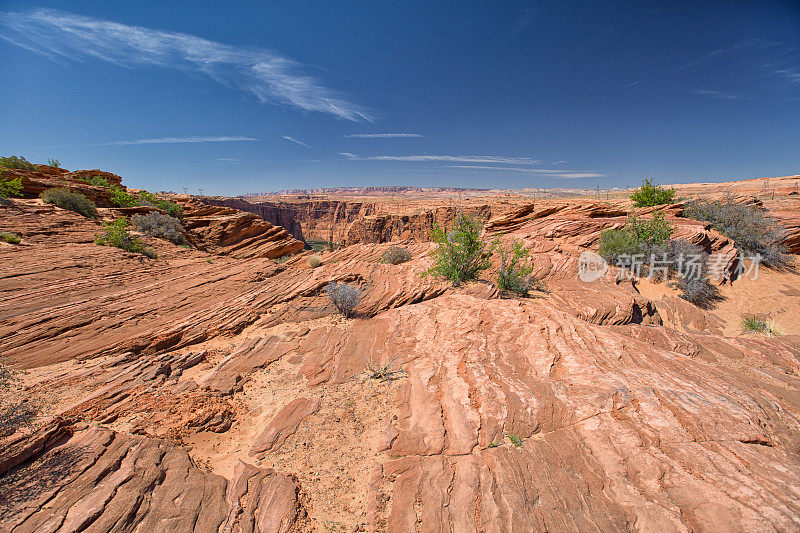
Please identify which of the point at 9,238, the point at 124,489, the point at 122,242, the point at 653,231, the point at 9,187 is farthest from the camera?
the point at 653,231

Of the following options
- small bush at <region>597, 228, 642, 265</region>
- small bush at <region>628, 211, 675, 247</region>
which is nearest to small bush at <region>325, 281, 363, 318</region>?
small bush at <region>597, 228, 642, 265</region>

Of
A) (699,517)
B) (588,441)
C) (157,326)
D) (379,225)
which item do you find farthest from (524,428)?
(379,225)

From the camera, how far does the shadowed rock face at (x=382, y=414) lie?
268cm

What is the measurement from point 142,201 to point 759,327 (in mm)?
28801

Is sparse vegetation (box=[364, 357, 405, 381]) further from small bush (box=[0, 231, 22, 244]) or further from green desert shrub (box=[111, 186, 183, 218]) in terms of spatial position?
green desert shrub (box=[111, 186, 183, 218])

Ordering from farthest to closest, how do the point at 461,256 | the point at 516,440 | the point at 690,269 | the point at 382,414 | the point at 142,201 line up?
the point at 142,201
the point at 690,269
the point at 461,256
the point at 382,414
the point at 516,440

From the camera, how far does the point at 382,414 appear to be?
14.3 ft

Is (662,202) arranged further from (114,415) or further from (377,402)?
(114,415)

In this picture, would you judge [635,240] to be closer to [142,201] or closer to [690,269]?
[690,269]

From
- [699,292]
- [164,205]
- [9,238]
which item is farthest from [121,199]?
[699,292]

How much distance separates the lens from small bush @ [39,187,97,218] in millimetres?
12523

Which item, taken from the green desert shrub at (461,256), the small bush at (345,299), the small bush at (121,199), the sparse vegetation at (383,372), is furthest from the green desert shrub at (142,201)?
the sparse vegetation at (383,372)

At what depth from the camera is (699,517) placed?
243 cm

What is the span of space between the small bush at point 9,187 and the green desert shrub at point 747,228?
31223mm
